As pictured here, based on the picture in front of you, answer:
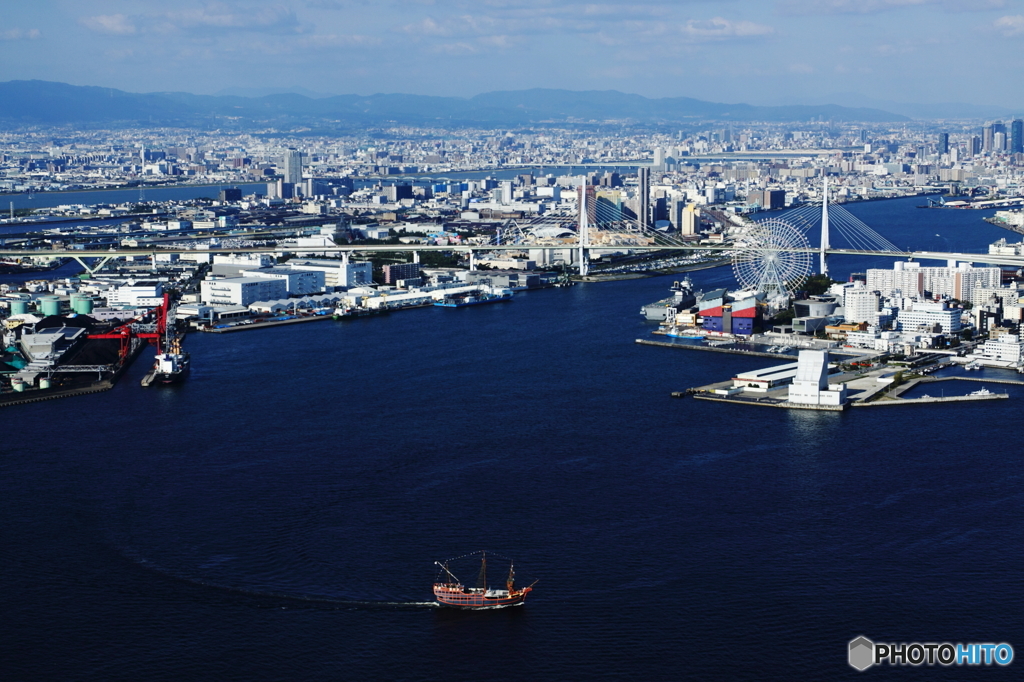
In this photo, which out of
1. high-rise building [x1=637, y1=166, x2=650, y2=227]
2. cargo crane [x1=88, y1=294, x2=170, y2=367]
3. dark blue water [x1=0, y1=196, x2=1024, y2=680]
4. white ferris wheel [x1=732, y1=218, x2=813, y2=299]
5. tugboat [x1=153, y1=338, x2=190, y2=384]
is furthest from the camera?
high-rise building [x1=637, y1=166, x2=650, y2=227]

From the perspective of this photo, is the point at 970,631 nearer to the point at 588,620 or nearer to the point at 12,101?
the point at 588,620

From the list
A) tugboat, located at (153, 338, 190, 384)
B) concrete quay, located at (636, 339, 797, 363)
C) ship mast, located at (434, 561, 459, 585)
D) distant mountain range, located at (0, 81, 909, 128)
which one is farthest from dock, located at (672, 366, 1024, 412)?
distant mountain range, located at (0, 81, 909, 128)

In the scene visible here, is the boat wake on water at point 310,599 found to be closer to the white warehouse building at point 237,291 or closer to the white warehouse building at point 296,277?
the white warehouse building at point 237,291

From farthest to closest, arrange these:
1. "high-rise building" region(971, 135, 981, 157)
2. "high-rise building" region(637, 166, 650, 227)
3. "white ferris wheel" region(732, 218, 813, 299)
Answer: "high-rise building" region(971, 135, 981, 157) → "high-rise building" region(637, 166, 650, 227) → "white ferris wheel" region(732, 218, 813, 299)

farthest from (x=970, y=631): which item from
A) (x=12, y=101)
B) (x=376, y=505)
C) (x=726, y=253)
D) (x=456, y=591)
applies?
(x=12, y=101)

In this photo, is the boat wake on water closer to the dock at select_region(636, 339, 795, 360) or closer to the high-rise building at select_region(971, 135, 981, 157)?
the dock at select_region(636, 339, 795, 360)

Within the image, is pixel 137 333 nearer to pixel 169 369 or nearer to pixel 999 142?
pixel 169 369

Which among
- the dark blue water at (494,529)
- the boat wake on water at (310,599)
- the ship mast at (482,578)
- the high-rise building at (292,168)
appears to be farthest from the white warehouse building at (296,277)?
the high-rise building at (292,168)
